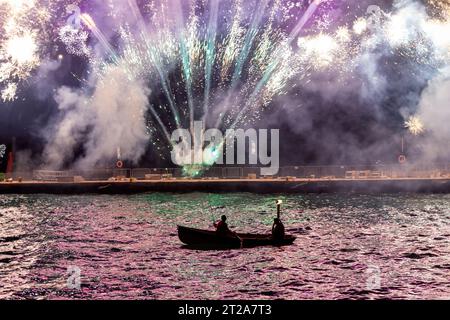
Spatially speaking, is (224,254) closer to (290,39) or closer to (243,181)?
(243,181)

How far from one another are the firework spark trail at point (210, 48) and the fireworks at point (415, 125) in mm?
26342

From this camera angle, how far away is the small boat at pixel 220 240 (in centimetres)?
3134

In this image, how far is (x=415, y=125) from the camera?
2763 inches

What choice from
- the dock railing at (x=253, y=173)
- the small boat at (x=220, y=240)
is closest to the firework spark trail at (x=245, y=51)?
the dock railing at (x=253, y=173)

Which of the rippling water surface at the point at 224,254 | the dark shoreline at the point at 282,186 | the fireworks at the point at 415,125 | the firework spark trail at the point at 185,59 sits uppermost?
the firework spark trail at the point at 185,59

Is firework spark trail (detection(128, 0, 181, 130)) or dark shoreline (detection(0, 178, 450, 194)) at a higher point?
firework spark trail (detection(128, 0, 181, 130))

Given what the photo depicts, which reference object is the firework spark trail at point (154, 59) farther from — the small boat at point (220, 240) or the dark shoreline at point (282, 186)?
the small boat at point (220, 240)

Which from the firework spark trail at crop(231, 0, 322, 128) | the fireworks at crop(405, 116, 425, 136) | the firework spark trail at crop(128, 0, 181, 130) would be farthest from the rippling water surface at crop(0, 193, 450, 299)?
the firework spark trail at crop(231, 0, 322, 128)

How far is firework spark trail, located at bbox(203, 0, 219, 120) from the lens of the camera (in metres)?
61.0

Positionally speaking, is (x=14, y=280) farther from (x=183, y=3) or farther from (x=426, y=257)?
(x=183, y=3)

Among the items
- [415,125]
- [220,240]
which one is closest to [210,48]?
[415,125]

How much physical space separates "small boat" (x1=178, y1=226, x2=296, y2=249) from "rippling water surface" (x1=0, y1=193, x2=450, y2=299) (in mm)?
574


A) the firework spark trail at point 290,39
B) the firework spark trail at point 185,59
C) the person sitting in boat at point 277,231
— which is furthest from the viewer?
the firework spark trail at point 290,39

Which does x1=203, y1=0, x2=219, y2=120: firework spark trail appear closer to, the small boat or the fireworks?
the fireworks
